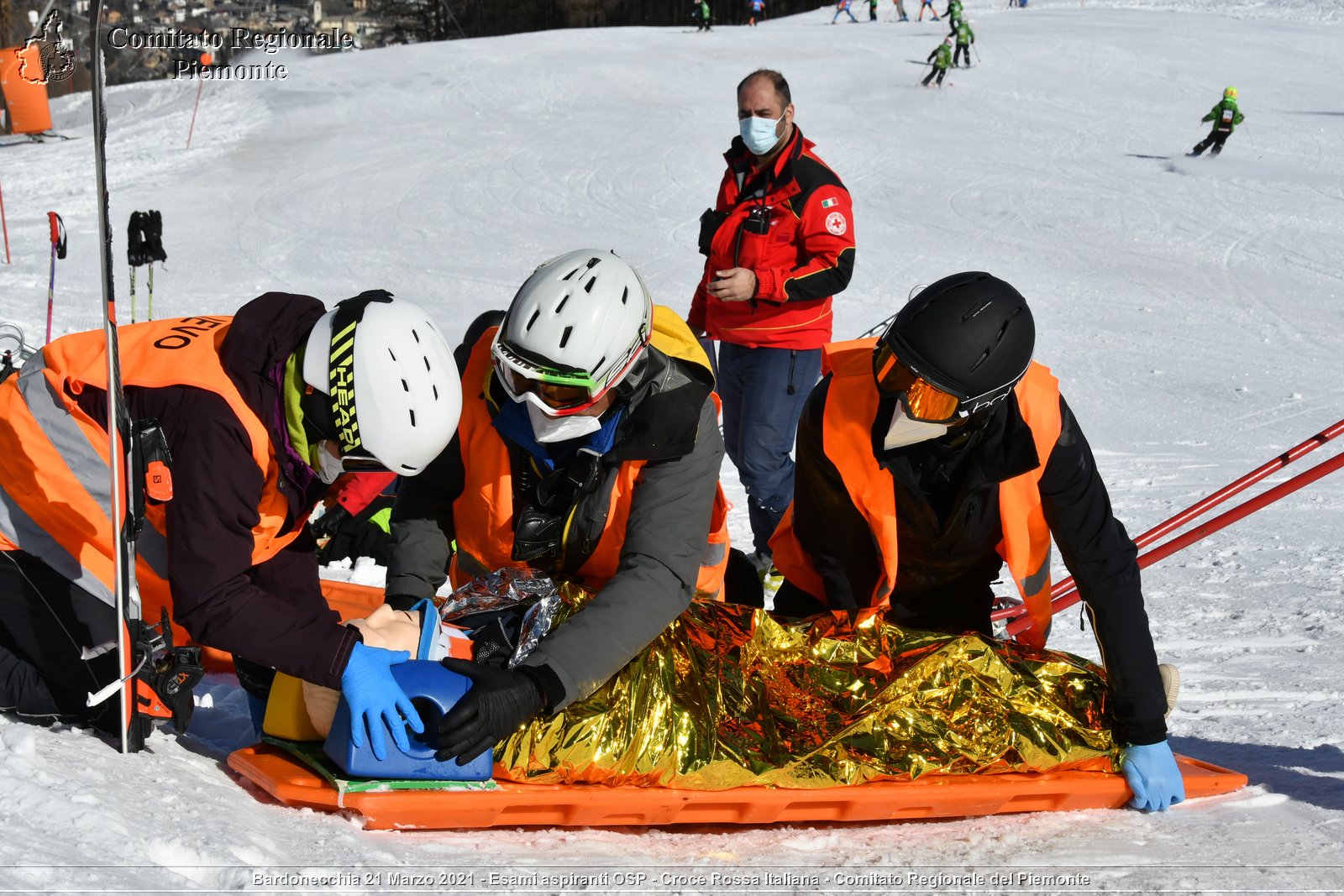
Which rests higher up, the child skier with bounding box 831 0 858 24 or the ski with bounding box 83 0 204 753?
the child skier with bounding box 831 0 858 24

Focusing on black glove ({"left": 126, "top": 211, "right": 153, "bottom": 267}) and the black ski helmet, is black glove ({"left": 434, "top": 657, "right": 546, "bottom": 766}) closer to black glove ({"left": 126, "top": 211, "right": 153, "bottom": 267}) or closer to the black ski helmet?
the black ski helmet

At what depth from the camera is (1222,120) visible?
56.1 ft

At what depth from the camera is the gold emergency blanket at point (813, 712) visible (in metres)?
3.01

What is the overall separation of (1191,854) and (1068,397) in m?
6.25

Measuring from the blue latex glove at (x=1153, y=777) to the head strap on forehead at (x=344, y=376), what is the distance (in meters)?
2.20

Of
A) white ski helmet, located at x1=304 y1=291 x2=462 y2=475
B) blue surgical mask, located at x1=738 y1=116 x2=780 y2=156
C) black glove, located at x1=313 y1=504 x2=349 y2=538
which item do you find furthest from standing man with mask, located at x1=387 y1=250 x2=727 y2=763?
blue surgical mask, located at x1=738 y1=116 x2=780 y2=156

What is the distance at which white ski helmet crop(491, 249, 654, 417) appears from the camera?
3.02m

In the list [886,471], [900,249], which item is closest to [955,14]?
[900,249]

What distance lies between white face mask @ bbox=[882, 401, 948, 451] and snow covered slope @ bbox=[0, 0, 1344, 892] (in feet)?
3.38

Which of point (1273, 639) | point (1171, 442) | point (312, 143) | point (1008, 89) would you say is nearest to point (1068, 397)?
point (1171, 442)

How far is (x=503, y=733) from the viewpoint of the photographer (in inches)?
108

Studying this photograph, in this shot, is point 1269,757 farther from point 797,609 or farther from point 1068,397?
point 1068,397

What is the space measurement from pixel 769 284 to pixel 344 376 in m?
2.81

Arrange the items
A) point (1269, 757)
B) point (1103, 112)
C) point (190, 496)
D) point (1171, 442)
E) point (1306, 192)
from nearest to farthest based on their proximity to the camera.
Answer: point (190, 496) < point (1269, 757) < point (1171, 442) < point (1306, 192) < point (1103, 112)
